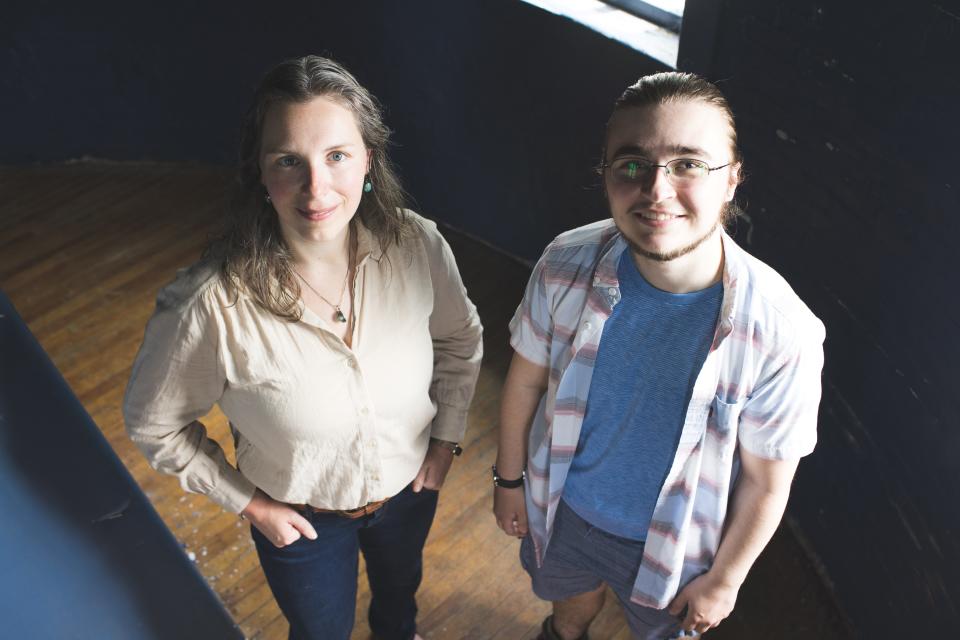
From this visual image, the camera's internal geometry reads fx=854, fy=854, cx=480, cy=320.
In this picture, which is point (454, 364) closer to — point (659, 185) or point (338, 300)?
point (338, 300)

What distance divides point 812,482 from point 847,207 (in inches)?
36.5

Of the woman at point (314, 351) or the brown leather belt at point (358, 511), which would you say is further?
the brown leather belt at point (358, 511)

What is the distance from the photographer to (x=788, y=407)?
1.55 meters

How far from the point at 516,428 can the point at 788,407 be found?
2.03 feet

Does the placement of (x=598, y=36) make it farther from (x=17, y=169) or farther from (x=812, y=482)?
(x=17, y=169)

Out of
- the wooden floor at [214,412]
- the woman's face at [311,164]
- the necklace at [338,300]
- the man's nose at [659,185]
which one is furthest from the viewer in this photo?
the wooden floor at [214,412]

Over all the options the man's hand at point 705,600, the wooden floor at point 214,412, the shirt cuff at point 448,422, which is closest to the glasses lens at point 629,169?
the shirt cuff at point 448,422

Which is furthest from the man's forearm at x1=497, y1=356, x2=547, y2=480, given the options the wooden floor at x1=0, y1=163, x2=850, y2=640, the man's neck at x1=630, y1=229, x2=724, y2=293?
the wooden floor at x1=0, y1=163, x2=850, y2=640

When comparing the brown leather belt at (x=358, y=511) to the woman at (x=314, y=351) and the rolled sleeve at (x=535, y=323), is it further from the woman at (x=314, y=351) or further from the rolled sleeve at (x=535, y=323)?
the rolled sleeve at (x=535, y=323)

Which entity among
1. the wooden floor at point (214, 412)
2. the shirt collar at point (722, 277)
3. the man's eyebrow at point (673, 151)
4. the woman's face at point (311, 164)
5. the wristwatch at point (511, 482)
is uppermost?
the man's eyebrow at point (673, 151)

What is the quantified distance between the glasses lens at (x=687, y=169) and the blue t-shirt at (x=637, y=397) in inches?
8.5

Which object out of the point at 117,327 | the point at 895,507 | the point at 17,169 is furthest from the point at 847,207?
the point at 17,169

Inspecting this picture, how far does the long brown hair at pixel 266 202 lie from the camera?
1.58 meters

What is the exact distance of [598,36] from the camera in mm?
3039
